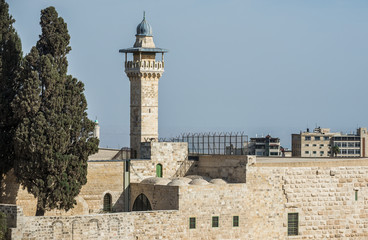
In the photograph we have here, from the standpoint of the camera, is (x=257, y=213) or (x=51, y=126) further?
(x=257, y=213)

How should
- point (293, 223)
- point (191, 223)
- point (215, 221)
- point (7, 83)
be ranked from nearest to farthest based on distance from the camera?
point (7, 83) → point (191, 223) → point (215, 221) → point (293, 223)

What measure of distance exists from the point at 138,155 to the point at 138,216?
781 centimetres

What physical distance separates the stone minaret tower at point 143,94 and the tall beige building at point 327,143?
191ft

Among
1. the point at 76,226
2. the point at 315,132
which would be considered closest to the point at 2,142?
the point at 76,226

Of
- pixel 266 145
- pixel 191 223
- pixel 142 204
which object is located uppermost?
pixel 266 145

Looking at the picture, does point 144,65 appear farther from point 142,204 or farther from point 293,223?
point 293,223

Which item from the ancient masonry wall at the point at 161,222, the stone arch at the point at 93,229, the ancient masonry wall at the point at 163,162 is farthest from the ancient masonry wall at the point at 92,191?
the stone arch at the point at 93,229

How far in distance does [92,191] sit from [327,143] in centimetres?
7100

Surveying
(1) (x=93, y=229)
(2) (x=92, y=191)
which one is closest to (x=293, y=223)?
(2) (x=92, y=191)

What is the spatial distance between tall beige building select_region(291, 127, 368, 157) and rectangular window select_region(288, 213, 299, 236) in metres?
61.5

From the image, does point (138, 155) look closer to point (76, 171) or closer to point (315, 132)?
point (76, 171)

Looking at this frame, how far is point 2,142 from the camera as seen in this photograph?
35.2 meters

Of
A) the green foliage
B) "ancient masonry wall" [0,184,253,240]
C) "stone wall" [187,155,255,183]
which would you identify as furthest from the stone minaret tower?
the green foliage

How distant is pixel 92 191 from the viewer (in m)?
38.1
